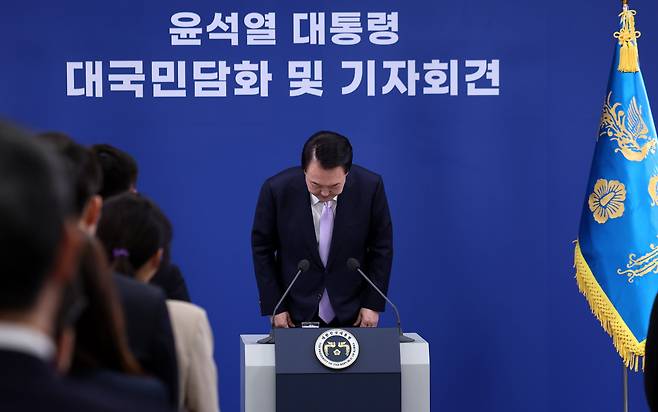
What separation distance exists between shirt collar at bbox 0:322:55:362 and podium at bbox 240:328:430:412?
299cm

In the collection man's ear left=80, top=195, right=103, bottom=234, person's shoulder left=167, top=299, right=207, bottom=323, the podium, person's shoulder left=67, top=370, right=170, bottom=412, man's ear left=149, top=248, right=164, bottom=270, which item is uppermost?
man's ear left=80, top=195, right=103, bottom=234

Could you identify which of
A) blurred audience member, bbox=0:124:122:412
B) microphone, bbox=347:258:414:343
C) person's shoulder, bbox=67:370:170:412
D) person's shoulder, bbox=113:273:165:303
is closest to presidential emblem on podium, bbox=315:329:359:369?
microphone, bbox=347:258:414:343

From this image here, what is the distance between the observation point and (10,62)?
17.1 ft

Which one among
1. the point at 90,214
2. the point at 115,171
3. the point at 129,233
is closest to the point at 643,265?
the point at 115,171

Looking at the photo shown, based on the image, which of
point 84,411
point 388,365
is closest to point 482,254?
point 388,365

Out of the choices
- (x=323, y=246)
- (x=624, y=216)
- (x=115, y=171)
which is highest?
(x=115, y=171)

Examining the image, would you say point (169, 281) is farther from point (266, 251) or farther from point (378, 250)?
point (378, 250)

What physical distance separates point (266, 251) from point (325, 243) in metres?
0.24

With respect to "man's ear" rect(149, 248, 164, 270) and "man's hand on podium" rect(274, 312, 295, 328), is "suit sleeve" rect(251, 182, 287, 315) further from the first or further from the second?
"man's ear" rect(149, 248, 164, 270)

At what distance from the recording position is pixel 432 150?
17.3 feet

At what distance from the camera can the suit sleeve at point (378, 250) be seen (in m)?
4.29

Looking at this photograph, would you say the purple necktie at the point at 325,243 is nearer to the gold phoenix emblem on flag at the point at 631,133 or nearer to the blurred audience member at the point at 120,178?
the gold phoenix emblem on flag at the point at 631,133

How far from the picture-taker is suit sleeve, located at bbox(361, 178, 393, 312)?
14.1 feet

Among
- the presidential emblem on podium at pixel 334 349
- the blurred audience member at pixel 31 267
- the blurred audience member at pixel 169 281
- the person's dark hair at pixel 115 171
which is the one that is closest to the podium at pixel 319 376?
the presidential emblem on podium at pixel 334 349
